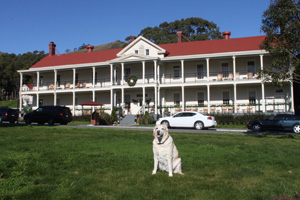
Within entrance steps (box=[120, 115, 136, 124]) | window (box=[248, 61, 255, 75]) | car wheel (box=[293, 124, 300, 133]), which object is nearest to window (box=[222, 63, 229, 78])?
window (box=[248, 61, 255, 75])

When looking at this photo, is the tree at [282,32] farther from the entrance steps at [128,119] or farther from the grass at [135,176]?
the entrance steps at [128,119]

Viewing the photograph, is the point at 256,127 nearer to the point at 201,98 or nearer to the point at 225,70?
the point at 201,98

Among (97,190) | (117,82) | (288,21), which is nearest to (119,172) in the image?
(97,190)

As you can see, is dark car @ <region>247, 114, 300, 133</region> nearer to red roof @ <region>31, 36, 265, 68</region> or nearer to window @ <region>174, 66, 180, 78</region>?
red roof @ <region>31, 36, 265, 68</region>

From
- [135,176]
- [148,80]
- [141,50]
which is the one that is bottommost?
[135,176]

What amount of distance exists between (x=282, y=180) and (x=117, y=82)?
2936 cm

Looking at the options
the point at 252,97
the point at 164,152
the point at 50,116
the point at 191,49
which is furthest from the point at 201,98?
the point at 164,152

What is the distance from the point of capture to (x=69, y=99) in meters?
36.4

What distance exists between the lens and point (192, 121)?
19.9 m

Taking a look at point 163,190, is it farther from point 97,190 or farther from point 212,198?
point 97,190

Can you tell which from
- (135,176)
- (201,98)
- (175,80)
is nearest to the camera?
(135,176)

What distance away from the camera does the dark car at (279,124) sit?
1786 cm

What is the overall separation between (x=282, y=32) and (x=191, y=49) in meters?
18.7

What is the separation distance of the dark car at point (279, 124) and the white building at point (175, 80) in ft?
25.0
